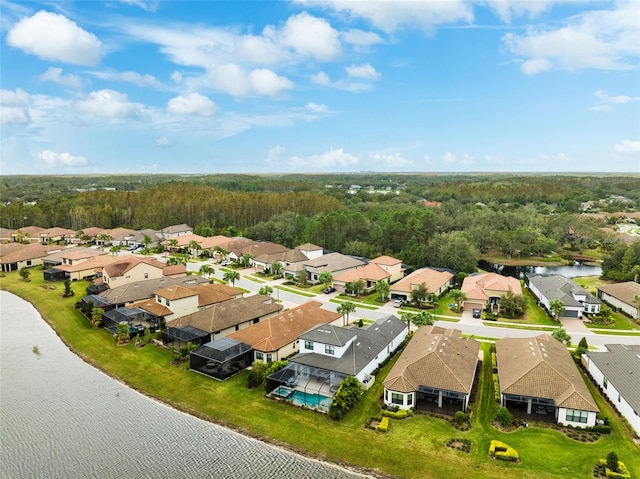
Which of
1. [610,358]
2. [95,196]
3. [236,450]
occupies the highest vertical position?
[95,196]

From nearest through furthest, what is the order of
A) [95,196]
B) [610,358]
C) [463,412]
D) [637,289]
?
1. [463,412]
2. [610,358]
3. [637,289]
4. [95,196]

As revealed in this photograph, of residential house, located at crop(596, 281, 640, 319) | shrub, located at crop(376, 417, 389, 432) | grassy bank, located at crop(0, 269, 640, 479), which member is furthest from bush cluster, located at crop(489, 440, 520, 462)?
residential house, located at crop(596, 281, 640, 319)

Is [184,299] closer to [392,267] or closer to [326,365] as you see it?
[326,365]

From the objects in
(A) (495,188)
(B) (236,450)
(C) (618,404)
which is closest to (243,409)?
(B) (236,450)

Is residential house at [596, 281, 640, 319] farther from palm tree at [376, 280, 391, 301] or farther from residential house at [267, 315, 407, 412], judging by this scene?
residential house at [267, 315, 407, 412]

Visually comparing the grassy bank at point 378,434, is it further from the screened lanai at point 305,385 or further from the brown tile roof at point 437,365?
the brown tile roof at point 437,365

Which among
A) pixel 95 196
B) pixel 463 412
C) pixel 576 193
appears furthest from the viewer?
pixel 576 193

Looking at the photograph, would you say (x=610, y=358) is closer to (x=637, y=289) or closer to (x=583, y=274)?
(x=637, y=289)
